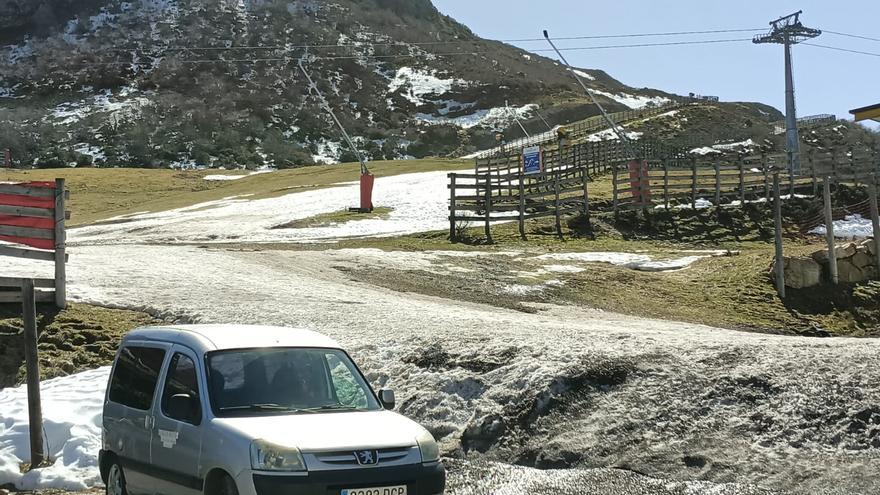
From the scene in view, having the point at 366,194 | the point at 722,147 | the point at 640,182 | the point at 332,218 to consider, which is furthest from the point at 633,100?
the point at 640,182

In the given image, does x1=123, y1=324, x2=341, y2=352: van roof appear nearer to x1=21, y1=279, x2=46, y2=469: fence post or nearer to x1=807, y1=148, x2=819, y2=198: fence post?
x1=21, y1=279, x2=46, y2=469: fence post

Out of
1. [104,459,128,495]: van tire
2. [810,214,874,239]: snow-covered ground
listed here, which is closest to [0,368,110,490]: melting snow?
[104,459,128,495]: van tire

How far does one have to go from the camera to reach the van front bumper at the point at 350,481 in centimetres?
617

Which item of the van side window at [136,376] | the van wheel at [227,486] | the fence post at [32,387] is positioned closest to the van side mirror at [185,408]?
the van wheel at [227,486]

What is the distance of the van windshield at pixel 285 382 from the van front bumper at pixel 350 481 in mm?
826

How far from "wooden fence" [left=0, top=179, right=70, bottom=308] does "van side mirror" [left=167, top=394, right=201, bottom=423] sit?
8812mm

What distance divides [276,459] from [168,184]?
63.6 metres

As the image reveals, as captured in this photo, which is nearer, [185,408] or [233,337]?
[185,408]

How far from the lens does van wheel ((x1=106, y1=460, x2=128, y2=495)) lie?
7988 mm

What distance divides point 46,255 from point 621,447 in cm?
1032

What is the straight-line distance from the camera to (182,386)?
24.1 feet

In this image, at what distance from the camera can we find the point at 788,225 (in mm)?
32531

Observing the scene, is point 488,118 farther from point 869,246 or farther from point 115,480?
point 115,480

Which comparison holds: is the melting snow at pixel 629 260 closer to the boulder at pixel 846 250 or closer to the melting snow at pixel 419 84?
the boulder at pixel 846 250
